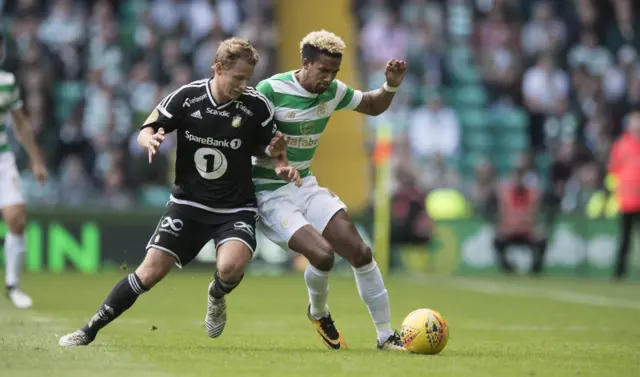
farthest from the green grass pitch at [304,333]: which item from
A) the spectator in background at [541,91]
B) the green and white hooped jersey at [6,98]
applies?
the spectator in background at [541,91]

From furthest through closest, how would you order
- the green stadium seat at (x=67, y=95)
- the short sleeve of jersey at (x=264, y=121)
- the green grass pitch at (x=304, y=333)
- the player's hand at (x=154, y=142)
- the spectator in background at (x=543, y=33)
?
1. the spectator in background at (x=543, y=33)
2. the green stadium seat at (x=67, y=95)
3. the short sleeve of jersey at (x=264, y=121)
4. the player's hand at (x=154, y=142)
5. the green grass pitch at (x=304, y=333)

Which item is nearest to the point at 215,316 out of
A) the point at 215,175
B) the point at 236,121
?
the point at 215,175

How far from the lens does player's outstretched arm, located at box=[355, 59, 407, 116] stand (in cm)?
908

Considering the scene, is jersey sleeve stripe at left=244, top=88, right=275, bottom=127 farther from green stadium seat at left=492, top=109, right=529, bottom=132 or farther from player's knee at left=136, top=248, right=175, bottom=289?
green stadium seat at left=492, top=109, right=529, bottom=132

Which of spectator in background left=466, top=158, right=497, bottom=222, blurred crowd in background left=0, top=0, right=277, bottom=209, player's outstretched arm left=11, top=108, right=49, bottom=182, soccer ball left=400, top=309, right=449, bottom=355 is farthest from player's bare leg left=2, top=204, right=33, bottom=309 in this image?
spectator in background left=466, top=158, right=497, bottom=222

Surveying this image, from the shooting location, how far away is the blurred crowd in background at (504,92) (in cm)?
2253

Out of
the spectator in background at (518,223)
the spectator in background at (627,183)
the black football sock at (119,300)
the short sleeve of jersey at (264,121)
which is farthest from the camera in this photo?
the spectator in background at (518,223)

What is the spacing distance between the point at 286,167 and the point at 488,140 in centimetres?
1570

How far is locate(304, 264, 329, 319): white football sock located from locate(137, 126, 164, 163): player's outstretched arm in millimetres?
1538

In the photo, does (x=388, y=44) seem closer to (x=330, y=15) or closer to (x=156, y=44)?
(x=330, y=15)

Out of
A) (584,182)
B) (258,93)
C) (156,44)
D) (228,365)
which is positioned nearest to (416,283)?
(584,182)

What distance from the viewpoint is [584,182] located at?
2244cm

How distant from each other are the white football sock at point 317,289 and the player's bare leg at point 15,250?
14.4 feet

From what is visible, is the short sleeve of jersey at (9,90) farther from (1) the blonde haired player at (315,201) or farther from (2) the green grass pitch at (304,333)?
(1) the blonde haired player at (315,201)
